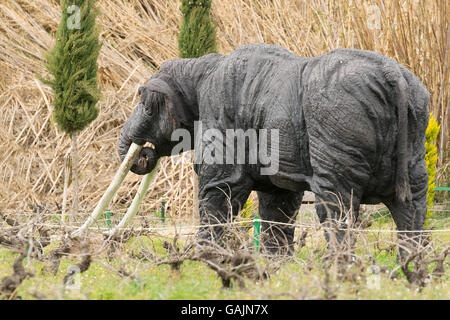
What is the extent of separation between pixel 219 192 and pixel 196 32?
371 cm

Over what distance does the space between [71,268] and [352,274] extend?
1711mm

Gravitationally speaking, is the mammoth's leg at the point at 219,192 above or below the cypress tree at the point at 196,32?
below

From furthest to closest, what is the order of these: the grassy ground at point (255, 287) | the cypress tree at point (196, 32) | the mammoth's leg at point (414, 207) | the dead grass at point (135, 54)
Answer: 1. the dead grass at point (135, 54)
2. the cypress tree at point (196, 32)
3. the mammoth's leg at point (414, 207)
4. the grassy ground at point (255, 287)

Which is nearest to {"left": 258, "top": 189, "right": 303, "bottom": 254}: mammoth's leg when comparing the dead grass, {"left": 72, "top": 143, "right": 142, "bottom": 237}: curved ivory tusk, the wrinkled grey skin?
the wrinkled grey skin

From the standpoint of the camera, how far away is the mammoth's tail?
4.51 metres

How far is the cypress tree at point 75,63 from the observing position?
8.41m

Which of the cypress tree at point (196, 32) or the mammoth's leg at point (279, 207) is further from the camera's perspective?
the cypress tree at point (196, 32)

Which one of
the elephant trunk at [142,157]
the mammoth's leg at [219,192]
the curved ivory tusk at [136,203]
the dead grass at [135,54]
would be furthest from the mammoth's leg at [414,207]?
the dead grass at [135,54]

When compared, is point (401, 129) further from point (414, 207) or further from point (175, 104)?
point (175, 104)

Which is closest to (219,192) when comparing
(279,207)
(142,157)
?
(279,207)

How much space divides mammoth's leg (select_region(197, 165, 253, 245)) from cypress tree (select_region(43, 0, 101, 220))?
3.57 meters

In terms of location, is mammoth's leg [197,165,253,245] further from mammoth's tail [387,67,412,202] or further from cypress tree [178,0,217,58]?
cypress tree [178,0,217,58]

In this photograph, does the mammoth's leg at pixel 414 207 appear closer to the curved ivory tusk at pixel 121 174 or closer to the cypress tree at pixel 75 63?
the curved ivory tusk at pixel 121 174
